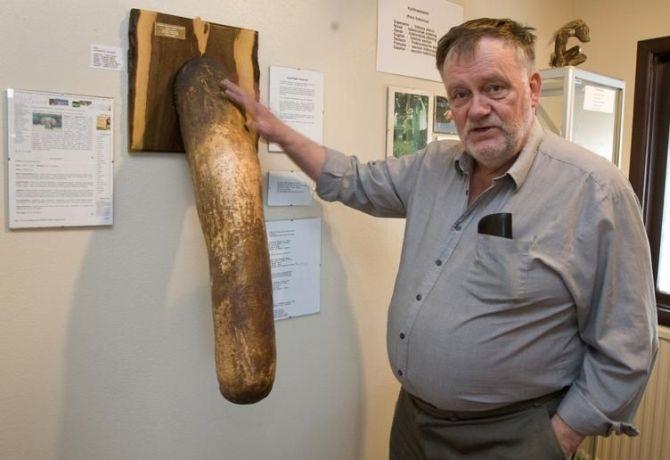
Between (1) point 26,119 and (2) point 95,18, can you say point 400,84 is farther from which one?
(1) point 26,119

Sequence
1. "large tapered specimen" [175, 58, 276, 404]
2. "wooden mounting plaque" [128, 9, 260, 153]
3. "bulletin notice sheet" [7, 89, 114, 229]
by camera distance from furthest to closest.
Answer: "wooden mounting plaque" [128, 9, 260, 153] < "bulletin notice sheet" [7, 89, 114, 229] < "large tapered specimen" [175, 58, 276, 404]

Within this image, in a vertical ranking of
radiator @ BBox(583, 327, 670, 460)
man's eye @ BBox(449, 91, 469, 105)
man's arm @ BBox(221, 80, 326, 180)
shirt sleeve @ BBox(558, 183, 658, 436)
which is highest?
man's eye @ BBox(449, 91, 469, 105)

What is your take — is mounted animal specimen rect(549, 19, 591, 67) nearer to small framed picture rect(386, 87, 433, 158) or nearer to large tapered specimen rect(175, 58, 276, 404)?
small framed picture rect(386, 87, 433, 158)

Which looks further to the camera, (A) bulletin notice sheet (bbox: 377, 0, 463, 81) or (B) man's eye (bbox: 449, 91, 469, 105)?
(A) bulletin notice sheet (bbox: 377, 0, 463, 81)

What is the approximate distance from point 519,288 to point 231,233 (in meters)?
0.65

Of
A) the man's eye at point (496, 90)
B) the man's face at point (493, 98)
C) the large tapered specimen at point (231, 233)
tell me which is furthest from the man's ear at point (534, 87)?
the large tapered specimen at point (231, 233)

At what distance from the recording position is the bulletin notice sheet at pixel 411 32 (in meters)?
1.72

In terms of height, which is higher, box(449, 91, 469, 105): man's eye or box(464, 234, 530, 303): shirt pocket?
box(449, 91, 469, 105): man's eye

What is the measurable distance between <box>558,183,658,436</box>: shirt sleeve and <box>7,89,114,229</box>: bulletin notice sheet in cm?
111

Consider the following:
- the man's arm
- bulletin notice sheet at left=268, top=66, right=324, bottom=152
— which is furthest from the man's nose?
bulletin notice sheet at left=268, top=66, right=324, bottom=152

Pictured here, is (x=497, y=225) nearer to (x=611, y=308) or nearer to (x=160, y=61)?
(x=611, y=308)

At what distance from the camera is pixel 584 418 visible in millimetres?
1186

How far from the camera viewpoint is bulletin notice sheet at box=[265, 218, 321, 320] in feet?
5.05

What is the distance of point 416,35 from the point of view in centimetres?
181
